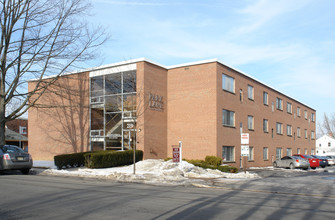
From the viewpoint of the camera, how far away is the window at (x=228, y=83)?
26766mm

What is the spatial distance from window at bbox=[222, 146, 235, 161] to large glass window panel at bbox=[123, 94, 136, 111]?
7.81m

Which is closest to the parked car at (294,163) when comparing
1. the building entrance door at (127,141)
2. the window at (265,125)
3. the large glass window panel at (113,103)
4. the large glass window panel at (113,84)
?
the window at (265,125)

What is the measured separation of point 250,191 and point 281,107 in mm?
29409

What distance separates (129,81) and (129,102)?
1.75 m

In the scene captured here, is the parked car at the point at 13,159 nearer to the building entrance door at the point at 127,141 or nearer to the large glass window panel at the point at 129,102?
the building entrance door at the point at 127,141

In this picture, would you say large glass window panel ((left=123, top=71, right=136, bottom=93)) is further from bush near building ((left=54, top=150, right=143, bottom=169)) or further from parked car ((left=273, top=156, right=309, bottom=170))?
parked car ((left=273, top=156, right=309, bottom=170))

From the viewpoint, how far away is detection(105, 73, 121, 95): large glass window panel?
1061 inches

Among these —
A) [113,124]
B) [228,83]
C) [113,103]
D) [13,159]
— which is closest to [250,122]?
[228,83]

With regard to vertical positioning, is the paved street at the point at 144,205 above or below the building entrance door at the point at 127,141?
below

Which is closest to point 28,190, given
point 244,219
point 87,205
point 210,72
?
point 87,205

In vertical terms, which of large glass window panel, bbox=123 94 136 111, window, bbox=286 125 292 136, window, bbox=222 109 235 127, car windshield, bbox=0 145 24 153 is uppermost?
large glass window panel, bbox=123 94 136 111

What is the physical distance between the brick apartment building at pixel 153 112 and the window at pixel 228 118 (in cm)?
8

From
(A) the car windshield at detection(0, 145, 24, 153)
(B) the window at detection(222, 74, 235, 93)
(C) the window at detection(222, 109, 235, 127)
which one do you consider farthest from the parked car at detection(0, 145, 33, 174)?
(B) the window at detection(222, 74, 235, 93)

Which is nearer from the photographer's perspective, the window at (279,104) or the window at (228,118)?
the window at (228,118)
